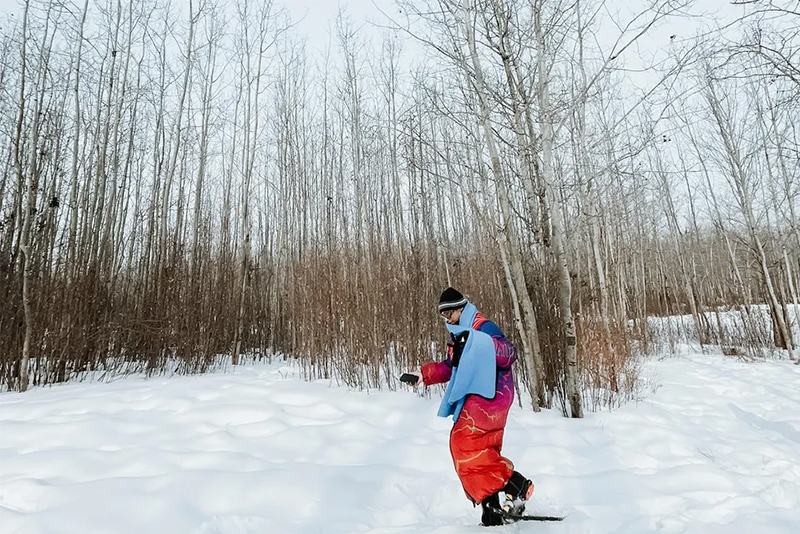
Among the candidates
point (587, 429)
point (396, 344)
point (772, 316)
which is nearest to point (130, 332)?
point (396, 344)

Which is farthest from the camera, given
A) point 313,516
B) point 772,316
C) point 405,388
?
point 772,316

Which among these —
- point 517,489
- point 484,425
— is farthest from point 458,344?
point 517,489

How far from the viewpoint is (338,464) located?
9.27ft

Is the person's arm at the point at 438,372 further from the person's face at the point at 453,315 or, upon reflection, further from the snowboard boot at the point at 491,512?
the snowboard boot at the point at 491,512

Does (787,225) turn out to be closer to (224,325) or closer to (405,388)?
(405,388)

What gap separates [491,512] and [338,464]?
120 centimetres

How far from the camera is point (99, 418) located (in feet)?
10.5

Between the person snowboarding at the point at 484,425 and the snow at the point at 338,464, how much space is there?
0.46 feet

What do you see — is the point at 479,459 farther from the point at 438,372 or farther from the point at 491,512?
the point at 438,372

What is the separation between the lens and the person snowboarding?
2.03 meters

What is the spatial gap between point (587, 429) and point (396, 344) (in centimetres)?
241

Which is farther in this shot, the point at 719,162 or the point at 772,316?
the point at 719,162

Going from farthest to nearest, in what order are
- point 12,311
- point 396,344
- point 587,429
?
point 396,344 < point 12,311 < point 587,429

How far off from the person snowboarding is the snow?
0.46 ft
